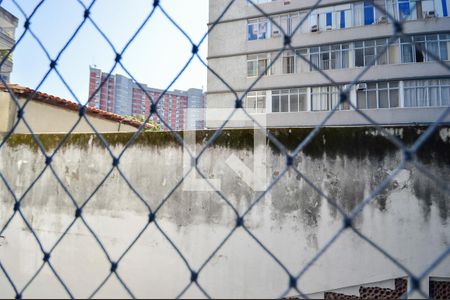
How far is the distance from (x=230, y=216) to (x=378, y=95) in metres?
6.82

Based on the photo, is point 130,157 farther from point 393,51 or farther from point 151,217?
point 393,51

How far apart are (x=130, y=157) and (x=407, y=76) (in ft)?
23.5

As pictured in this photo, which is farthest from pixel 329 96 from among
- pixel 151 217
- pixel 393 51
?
pixel 151 217

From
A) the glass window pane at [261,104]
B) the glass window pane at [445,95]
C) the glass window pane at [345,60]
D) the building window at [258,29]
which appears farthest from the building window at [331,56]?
the glass window pane at [445,95]

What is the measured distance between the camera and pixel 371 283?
1.63 metres

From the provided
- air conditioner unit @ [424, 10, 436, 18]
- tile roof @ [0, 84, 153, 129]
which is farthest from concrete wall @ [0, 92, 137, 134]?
air conditioner unit @ [424, 10, 436, 18]

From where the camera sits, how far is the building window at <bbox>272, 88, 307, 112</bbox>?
25.4ft

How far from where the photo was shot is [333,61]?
7.60 m

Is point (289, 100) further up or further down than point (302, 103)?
further up

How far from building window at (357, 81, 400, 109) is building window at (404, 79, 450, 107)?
235 millimetres

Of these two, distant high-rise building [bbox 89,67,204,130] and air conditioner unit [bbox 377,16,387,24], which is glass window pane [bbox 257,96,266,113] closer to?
air conditioner unit [bbox 377,16,387,24]

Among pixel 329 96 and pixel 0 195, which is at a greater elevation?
pixel 329 96

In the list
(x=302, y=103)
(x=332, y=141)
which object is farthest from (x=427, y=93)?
(x=332, y=141)

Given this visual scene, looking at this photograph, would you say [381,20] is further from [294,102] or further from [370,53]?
[294,102]
